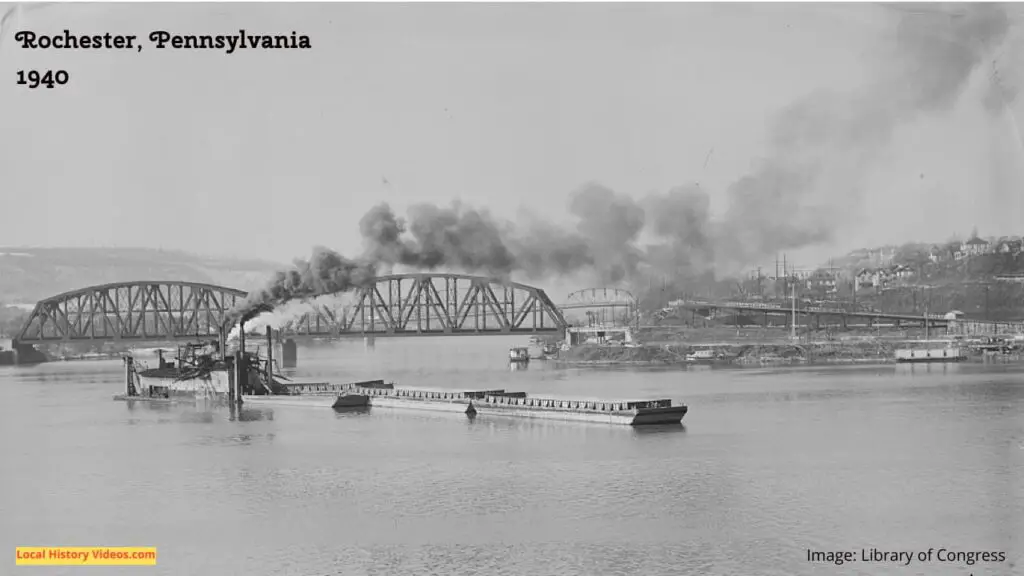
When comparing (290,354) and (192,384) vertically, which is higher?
(290,354)

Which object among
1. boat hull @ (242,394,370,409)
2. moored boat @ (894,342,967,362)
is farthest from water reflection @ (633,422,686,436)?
moored boat @ (894,342,967,362)

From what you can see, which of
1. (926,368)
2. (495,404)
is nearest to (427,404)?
(495,404)

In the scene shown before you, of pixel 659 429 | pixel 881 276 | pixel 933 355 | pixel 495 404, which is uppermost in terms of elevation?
pixel 881 276

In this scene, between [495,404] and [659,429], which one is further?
[495,404]

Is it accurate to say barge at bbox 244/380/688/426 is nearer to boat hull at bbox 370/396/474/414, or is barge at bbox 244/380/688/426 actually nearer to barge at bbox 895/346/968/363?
boat hull at bbox 370/396/474/414

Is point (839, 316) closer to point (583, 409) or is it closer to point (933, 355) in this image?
point (933, 355)

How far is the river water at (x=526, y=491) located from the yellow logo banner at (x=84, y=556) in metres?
0.25

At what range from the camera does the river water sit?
50.2 feet

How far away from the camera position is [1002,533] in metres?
15.9

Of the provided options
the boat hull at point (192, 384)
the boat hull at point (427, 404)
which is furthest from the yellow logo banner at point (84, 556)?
the boat hull at point (192, 384)

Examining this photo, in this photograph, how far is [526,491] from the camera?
19.4m

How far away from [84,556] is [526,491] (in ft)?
23.9

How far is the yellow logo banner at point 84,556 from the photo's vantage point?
15.6 meters

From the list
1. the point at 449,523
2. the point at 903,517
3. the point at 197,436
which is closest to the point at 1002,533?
the point at 903,517
